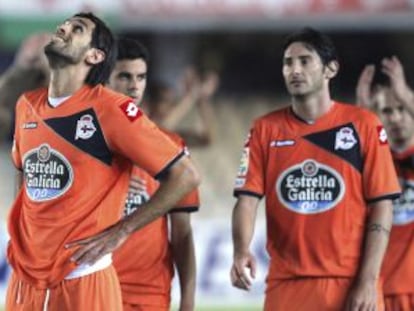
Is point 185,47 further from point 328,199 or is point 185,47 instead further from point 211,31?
point 328,199

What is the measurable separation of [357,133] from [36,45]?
2.32 meters

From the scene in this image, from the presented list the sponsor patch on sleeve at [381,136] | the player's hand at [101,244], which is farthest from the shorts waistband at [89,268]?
the sponsor patch on sleeve at [381,136]

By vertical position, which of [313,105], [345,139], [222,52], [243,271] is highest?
[222,52]

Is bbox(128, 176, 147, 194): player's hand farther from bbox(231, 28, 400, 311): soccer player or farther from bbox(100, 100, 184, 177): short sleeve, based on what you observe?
bbox(100, 100, 184, 177): short sleeve

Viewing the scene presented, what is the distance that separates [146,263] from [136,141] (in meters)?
1.40

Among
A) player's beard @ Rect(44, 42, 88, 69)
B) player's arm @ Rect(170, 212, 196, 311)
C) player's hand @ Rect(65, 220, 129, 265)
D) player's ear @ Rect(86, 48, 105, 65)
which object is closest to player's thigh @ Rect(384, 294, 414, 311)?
player's arm @ Rect(170, 212, 196, 311)

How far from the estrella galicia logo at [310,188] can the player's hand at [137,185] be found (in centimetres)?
81

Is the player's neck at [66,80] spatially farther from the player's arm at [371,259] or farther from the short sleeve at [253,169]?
the player's arm at [371,259]

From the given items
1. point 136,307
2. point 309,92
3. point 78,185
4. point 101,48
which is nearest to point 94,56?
point 101,48

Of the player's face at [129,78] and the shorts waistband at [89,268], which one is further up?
the player's face at [129,78]

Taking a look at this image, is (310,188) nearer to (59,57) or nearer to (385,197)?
(385,197)

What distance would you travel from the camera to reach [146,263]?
271 inches

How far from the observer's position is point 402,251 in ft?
24.8

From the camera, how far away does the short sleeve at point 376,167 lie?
6531 millimetres
